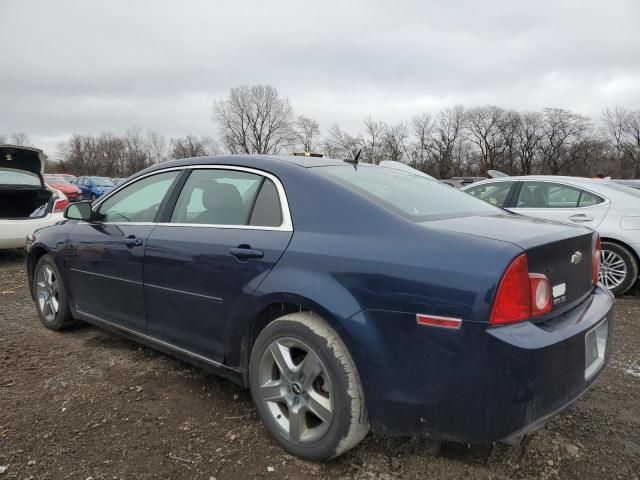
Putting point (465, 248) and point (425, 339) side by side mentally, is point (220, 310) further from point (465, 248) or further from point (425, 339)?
point (465, 248)

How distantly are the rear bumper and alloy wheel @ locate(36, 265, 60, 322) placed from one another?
3.17 metres

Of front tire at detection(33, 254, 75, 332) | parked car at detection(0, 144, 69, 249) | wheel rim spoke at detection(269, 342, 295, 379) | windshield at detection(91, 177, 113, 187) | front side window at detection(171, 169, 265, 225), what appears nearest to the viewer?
wheel rim spoke at detection(269, 342, 295, 379)

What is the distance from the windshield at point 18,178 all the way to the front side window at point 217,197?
5977 millimetres

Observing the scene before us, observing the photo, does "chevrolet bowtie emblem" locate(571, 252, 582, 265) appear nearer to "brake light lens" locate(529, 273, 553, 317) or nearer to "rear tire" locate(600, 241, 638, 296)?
"brake light lens" locate(529, 273, 553, 317)

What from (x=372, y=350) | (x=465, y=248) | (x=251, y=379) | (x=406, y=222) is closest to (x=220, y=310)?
(x=251, y=379)

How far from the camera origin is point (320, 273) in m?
2.15

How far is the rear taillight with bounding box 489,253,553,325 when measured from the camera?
5.84 ft

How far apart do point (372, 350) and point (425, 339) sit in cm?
24

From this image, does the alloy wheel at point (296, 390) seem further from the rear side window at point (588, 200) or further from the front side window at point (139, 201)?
the rear side window at point (588, 200)

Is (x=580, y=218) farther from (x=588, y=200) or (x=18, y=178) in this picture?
(x=18, y=178)

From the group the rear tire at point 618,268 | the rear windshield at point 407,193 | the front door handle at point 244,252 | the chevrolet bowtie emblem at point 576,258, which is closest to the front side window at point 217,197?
the front door handle at point 244,252

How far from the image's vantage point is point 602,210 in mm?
5559

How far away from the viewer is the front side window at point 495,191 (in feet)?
21.2

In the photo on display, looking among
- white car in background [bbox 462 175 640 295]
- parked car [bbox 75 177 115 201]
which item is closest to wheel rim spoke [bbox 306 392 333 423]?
white car in background [bbox 462 175 640 295]
